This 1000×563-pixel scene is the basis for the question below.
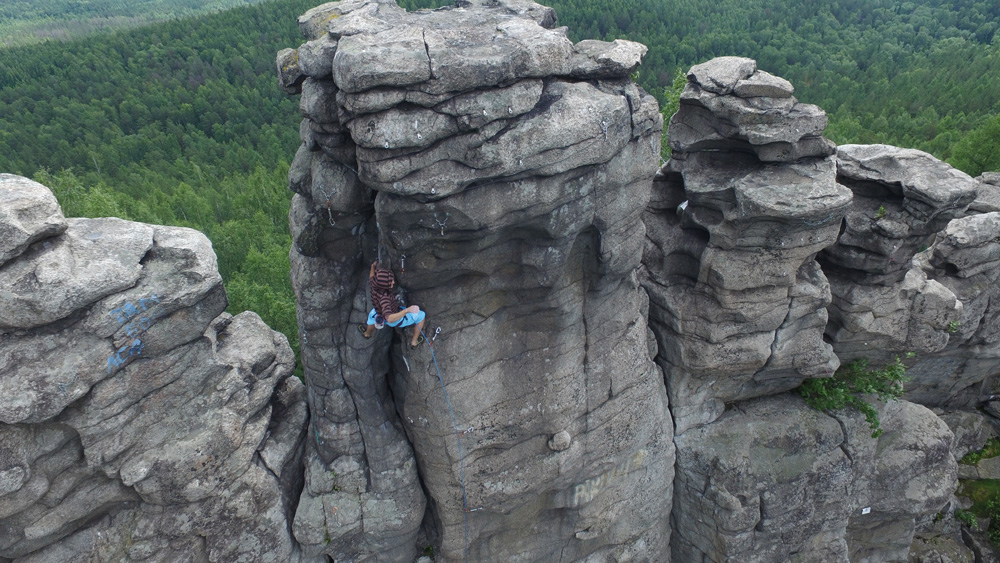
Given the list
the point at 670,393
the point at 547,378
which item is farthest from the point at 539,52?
the point at 670,393

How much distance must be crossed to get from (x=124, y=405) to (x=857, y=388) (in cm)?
1773

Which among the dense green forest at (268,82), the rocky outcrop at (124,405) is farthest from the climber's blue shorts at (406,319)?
the dense green forest at (268,82)

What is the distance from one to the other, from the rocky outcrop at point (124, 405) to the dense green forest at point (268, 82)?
91.6ft

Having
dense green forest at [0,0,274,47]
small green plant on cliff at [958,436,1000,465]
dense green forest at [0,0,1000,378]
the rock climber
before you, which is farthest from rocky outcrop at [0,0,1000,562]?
dense green forest at [0,0,274,47]

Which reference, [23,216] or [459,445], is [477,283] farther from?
[23,216]

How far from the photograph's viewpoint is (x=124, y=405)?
11.3m

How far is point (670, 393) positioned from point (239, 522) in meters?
10.6

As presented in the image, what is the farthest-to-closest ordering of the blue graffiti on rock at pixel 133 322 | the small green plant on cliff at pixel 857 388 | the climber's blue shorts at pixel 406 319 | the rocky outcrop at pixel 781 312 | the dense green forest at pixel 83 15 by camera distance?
the dense green forest at pixel 83 15 < the small green plant on cliff at pixel 857 388 < the rocky outcrop at pixel 781 312 < the climber's blue shorts at pixel 406 319 < the blue graffiti on rock at pixel 133 322

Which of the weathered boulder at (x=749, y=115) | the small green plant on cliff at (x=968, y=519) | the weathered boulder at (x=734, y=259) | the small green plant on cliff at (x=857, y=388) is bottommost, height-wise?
the small green plant on cliff at (x=968, y=519)

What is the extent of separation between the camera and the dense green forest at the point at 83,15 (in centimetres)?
14238

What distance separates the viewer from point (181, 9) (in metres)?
170

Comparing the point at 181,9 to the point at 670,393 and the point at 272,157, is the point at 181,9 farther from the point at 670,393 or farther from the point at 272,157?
the point at 670,393

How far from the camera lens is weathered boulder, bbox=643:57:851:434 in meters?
13.7

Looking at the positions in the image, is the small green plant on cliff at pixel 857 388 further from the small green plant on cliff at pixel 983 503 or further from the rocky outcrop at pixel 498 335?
the small green plant on cliff at pixel 983 503
